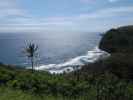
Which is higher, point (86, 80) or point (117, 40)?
point (117, 40)

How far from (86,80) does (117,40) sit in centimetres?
6297

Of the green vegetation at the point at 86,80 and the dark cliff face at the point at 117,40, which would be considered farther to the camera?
the dark cliff face at the point at 117,40

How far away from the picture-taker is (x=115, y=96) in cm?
1811

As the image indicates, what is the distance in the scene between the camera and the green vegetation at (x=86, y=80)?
17781mm

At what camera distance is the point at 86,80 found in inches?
1394

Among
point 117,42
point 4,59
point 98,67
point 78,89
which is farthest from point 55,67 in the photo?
point 78,89

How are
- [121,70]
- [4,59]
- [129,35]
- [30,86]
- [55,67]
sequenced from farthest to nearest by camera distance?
[4,59], [129,35], [55,67], [121,70], [30,86]

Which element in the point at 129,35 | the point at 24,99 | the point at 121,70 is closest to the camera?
the point at 24,99

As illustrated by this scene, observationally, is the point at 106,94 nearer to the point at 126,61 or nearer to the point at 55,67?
the point at 126,61

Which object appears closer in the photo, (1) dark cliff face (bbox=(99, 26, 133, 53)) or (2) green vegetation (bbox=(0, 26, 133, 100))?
(2) green vegetation (bbox=(0, 26, 133, 100))

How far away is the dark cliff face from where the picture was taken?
94875 mm

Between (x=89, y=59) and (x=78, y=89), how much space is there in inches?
3073

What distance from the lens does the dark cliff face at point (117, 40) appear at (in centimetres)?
9488

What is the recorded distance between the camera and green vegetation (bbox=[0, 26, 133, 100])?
58.3 feet
